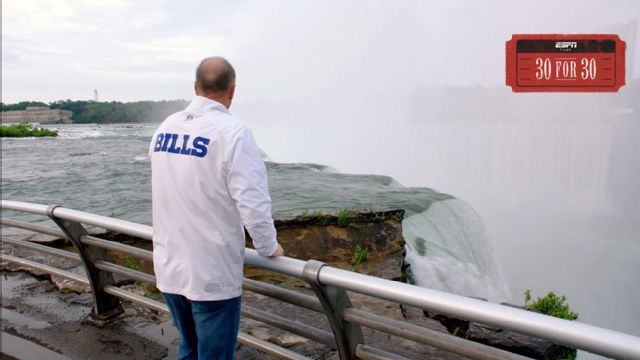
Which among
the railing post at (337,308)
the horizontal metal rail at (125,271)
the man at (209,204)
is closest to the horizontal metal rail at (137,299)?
the horizontal metal rail at (125,271)

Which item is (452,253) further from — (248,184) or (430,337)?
(248,184)

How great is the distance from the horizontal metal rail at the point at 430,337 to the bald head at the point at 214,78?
1.08 meters

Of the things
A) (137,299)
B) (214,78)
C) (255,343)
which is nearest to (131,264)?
(137,299)

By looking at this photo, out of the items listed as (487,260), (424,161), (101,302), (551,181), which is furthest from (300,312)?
(551,181)

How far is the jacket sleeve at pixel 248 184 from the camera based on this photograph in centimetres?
200

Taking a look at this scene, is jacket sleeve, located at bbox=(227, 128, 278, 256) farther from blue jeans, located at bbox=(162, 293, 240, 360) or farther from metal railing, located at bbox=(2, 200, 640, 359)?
blue jeans, located at bbox=(162, 293, 240, 360)

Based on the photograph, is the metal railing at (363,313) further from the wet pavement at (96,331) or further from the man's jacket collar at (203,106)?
the man's jacket collar at (203,106)

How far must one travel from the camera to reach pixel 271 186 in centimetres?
1512

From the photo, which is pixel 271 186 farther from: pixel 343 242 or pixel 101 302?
pixel 101 302

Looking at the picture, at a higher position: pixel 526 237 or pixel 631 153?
pixel 631 153

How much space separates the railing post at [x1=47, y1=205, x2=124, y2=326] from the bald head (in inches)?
70.3

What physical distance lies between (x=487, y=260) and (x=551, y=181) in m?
19.9

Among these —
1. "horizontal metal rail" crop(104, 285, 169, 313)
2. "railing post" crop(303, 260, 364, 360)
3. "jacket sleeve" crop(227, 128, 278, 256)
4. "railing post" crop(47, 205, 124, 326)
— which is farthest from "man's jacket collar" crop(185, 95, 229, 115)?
"railing post" crop(47, 205, 124, 326)

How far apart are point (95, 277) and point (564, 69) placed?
32.8 ft
